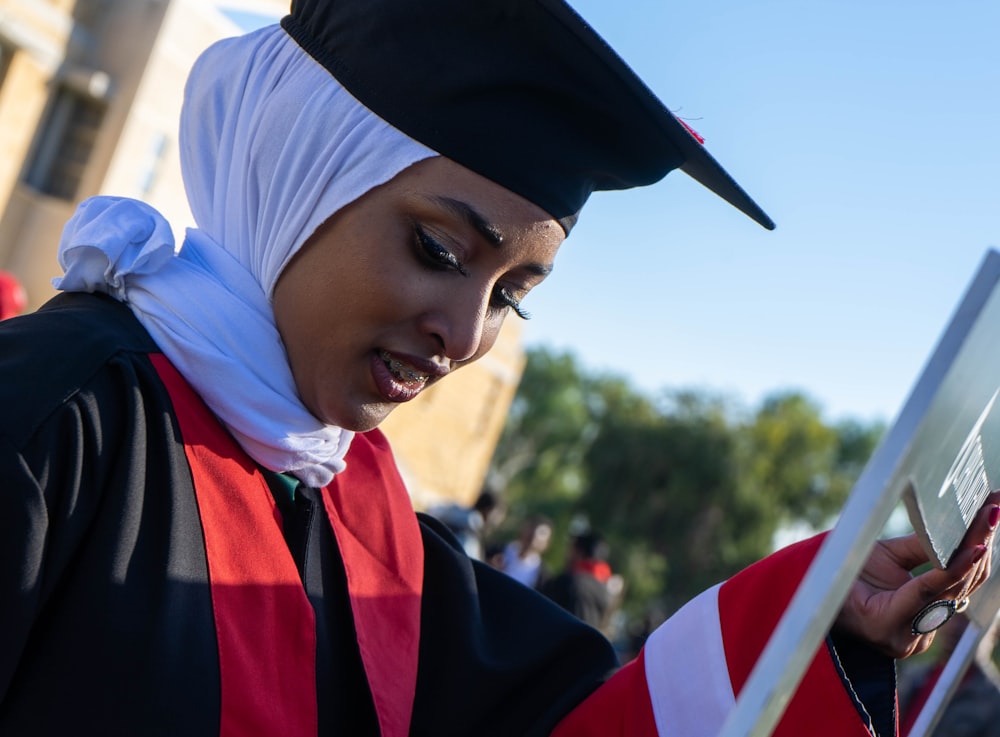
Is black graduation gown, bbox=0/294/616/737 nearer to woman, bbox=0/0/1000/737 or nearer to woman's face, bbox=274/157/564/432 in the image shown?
woman, bbox=0/0/1000/737

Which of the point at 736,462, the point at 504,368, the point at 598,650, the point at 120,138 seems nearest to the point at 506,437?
the point at 736,462

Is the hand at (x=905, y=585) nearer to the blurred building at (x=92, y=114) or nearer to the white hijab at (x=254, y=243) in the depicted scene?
the white hijab at (x=254, y=243)

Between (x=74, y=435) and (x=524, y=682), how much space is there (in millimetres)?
1008

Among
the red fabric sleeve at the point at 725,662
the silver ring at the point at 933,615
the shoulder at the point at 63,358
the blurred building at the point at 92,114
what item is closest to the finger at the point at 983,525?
the silver ring at the point at 933,615

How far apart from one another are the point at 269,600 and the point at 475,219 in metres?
0.63

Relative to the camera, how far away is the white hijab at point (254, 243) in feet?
5.55

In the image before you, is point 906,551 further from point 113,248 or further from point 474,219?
point 113,248

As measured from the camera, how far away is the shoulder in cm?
139

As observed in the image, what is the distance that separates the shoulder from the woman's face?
24 centimetres

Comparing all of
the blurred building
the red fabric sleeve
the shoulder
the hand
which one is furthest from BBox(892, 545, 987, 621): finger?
the blurred building

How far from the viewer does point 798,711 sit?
167cm

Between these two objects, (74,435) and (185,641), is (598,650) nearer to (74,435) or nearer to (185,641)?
(185,641)

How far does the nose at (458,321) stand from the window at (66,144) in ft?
58.3

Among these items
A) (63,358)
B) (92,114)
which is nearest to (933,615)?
(63,358)
